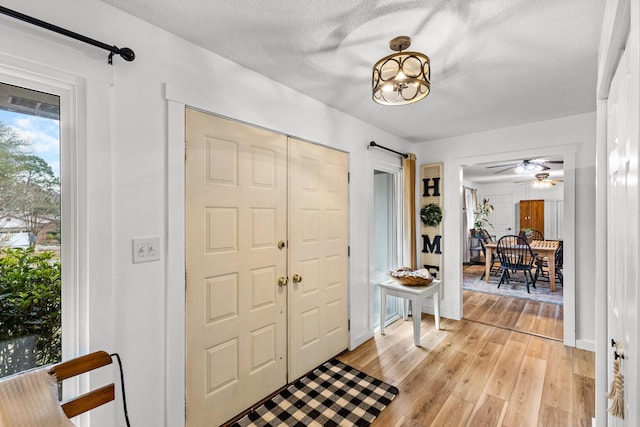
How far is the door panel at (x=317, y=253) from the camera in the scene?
2.36m

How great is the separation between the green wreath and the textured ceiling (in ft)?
5.06

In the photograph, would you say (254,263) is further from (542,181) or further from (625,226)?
(542,181)

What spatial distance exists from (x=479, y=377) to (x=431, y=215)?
6.49 feet

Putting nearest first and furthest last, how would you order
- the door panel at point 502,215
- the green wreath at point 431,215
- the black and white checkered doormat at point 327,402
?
the black and white checkered doormat at point 327,402 → the green wreath at point 431,215 → the door panel at point 502,215

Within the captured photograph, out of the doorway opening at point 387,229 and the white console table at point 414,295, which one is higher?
the doorway opening at point 387,229

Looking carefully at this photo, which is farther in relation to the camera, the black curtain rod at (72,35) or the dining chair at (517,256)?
the dining chair at (517,256)

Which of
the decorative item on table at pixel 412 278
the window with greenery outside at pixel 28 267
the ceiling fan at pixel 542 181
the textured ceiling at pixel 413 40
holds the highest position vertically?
the textured ceiling at pixel 413 40

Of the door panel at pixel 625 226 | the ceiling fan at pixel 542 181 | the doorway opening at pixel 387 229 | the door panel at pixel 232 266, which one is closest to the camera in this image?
the door panel at pixel 625 226

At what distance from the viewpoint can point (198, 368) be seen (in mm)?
1755

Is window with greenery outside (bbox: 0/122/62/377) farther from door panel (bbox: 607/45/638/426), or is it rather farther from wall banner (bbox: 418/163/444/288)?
wall banner (bbox: 418/163/444/288)

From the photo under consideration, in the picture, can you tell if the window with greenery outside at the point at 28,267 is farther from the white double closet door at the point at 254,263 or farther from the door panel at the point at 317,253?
the door panel at the point at 317,253

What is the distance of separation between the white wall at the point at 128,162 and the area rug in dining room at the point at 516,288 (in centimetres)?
507

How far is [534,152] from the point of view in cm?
324

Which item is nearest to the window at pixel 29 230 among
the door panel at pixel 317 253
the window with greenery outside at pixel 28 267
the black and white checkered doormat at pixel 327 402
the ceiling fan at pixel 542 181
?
the window with greenery outside at pixel 28 267
